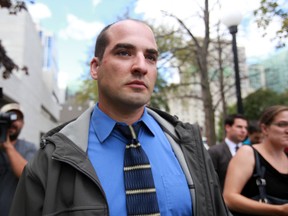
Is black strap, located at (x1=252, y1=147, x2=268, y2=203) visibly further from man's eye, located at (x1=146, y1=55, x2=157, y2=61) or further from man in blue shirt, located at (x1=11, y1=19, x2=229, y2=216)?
man's eye, located at (x1=146, y1=55, x2=157, y2=61)

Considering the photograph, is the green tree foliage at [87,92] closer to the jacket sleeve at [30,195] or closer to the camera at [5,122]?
the camera at [5,122]

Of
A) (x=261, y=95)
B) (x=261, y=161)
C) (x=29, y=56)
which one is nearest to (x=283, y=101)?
(x=261, y=95)

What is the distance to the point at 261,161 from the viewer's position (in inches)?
117

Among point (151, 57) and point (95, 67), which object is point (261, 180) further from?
point (95, 67)

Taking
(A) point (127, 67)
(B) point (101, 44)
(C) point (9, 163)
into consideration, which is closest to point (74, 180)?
(A) point (127, 67)

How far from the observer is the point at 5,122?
3.19 m

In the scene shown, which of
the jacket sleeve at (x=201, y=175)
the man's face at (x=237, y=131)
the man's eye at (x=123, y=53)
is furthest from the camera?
the man's face at (x=237, y=131)

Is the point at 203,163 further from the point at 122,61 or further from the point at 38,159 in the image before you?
the point at 38,159

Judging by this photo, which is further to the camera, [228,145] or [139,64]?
[228,145]

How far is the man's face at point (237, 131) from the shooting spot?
5.61m

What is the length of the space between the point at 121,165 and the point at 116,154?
7 centimetres

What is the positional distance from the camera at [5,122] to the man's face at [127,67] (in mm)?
1644

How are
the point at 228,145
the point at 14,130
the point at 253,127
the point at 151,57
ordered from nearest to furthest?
the point at 151,57, the point at 14,130, the point at 228,145, the point at 253,127

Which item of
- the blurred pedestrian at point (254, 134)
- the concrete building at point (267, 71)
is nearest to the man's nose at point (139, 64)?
the blurred pedestrian at point (254, 134)
